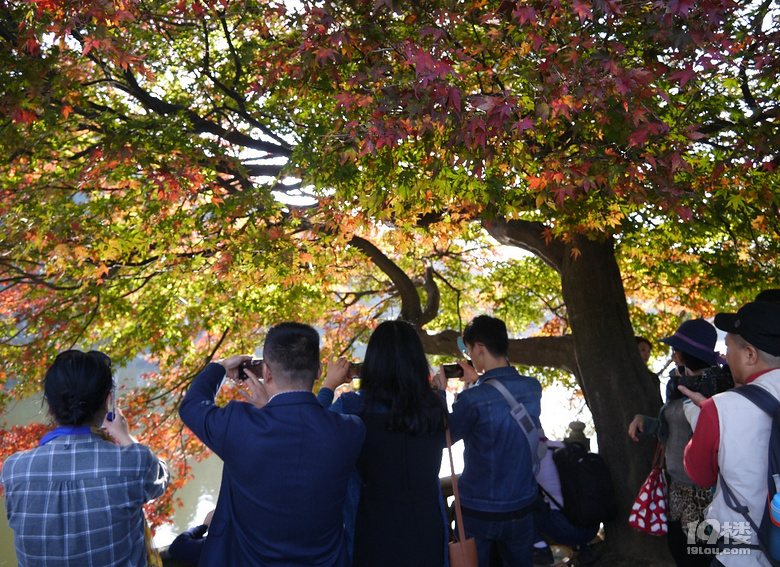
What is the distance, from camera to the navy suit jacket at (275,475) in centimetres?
200

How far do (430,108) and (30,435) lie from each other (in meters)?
6.97

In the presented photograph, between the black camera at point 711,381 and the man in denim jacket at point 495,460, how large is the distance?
2.73ft

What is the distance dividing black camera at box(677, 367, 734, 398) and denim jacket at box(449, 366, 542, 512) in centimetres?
86

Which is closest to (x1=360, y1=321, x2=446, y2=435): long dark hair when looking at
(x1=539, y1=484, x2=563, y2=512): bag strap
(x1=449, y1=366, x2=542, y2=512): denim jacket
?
(x1=449, y1=366, x2=542, y2=512): denim jacket

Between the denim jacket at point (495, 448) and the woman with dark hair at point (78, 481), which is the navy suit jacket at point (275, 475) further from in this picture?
the denim jacket at point (495, 448)

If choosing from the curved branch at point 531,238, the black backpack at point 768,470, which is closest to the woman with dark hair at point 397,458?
the black backpack at point 768,470

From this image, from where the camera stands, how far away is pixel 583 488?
3820 mm

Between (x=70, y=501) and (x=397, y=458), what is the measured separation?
1.15m

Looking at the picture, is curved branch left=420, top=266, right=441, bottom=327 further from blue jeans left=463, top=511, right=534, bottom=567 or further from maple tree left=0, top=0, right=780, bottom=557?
blue jeans left=463, top=511, right=534, bottom=567

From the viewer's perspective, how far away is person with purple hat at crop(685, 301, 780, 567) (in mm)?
2020

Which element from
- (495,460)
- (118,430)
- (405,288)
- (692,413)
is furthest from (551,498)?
(405,288)

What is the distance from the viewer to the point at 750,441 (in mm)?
2021

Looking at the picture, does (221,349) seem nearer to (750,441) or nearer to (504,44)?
(504,44)

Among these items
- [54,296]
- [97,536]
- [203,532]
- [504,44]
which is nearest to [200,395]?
[97,536]
